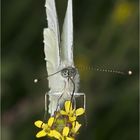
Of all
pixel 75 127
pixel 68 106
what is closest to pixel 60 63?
pixel 68 106

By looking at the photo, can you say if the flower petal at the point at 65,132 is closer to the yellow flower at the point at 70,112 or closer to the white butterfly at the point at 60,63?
the yellow flower at the point at 70,112

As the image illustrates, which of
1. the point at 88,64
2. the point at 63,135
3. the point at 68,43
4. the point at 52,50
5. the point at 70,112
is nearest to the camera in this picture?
the point at 63,135

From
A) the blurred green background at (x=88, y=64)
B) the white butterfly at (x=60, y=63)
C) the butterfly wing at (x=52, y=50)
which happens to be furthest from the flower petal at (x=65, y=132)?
the blurred green background at (x=88, y=64)

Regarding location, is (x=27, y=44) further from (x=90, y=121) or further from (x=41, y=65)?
(x=90, y=121)

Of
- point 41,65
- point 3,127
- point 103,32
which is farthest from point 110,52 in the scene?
point 3,127

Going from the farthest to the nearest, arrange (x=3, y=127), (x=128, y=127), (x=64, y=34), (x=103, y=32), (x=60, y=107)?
(x=103, y=32) < (x=128, y=127) < (x=3, y=127) < (x=64, y=34) < (x=60, y=107)

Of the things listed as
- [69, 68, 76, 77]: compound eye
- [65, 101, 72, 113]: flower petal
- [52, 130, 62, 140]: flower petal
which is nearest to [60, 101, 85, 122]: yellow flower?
[65, 101, 72, 113]: flower petal

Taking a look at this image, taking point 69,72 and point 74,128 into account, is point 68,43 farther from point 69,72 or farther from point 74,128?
point 74,128
